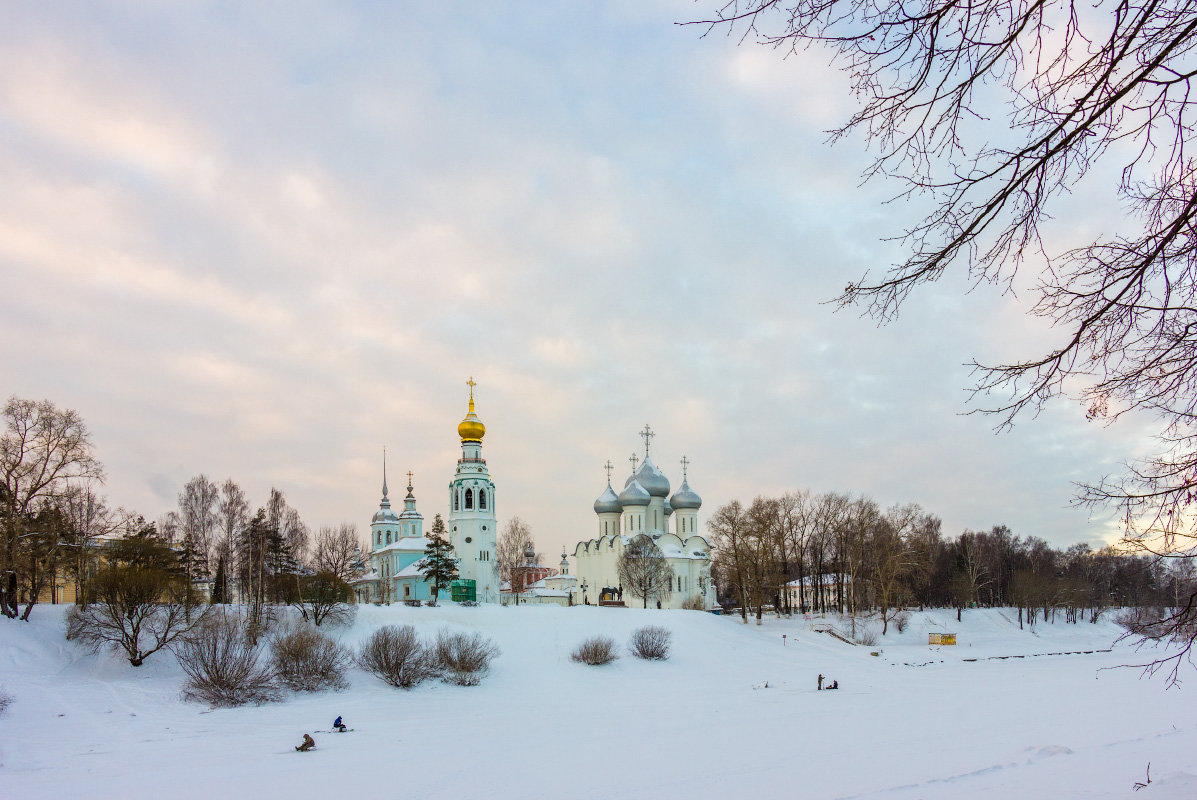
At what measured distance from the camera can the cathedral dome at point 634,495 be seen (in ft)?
201

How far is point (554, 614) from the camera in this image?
4028cm

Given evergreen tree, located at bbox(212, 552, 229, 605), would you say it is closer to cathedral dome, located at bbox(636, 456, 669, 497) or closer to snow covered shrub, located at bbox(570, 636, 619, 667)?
snow covered shrub, located at bbox(570, 636, 619, 667)

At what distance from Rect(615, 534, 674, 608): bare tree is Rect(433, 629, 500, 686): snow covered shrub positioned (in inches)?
930

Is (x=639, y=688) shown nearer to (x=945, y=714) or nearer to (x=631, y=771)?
(x=945, y=714)

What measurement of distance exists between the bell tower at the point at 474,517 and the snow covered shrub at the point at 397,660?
85.6ft

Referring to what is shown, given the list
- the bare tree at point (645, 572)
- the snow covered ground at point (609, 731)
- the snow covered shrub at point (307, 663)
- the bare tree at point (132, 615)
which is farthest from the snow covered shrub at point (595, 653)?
the bare tree at point (645, 572)

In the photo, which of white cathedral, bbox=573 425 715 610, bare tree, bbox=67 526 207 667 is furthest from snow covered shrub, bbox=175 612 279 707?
white cathedral, bbox=573 425 715 610

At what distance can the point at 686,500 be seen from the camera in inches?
2475

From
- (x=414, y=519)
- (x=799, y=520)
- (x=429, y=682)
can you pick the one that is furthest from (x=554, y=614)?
(x=414, y=519)

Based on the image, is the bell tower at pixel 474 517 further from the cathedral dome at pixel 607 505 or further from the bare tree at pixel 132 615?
the bare tree at pixel 132 615

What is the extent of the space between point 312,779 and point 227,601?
84.3 feet

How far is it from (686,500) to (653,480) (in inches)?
115

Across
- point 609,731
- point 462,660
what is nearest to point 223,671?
point 462,660

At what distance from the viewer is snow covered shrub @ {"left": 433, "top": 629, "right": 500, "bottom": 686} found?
1113 inches
